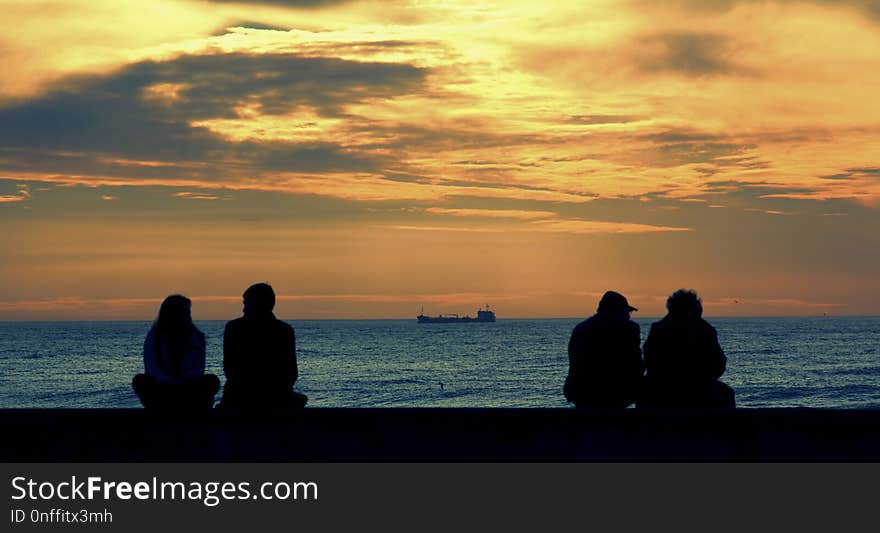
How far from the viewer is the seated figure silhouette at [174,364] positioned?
6.87 metres

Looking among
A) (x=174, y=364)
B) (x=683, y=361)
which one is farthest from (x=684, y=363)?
(x=174, y=364)

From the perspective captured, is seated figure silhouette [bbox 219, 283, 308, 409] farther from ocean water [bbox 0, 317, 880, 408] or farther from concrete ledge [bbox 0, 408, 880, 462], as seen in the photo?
ocean water [bbox 0, 317, 880, 408]

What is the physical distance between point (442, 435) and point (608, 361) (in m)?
1.81

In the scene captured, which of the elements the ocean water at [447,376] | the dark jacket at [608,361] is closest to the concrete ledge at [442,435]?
Result: the dark jacket at [608,361]

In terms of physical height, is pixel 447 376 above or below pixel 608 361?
below

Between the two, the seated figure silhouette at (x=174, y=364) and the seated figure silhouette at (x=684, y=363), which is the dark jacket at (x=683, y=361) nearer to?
the seated figure silhouette at (x=684, y=363)

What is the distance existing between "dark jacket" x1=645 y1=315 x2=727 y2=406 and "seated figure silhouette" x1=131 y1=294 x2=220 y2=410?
10.8 ft

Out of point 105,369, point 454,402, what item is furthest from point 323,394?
point 105,369

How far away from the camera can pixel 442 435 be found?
636 centimetres

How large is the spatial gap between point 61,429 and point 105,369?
73668 millimetres

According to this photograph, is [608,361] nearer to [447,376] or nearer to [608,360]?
[608,360]

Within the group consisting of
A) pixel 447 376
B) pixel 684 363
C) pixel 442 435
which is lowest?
pixel 447 376

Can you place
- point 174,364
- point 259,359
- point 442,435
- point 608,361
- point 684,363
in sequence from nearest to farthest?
point 442,435 → point 174,364 → point 259,359 → point 684,363 → point 608,361

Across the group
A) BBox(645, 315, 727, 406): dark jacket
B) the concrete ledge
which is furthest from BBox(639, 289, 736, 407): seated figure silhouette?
the concrete ledge
